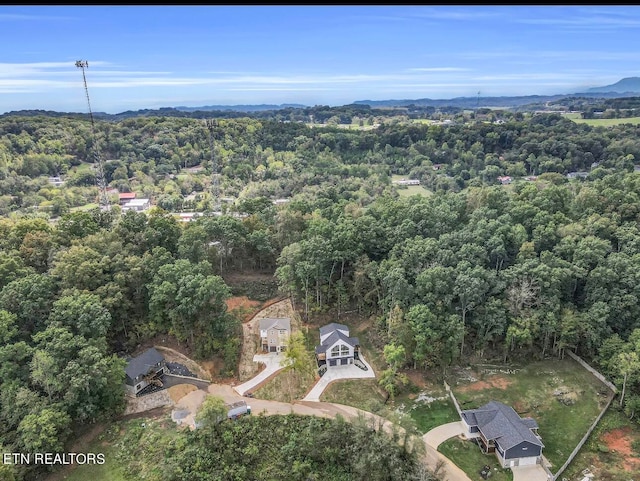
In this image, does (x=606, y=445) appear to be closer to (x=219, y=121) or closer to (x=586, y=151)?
(x=586, y=151)

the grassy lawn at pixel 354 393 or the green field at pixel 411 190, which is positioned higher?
the green field at pixel 411 190

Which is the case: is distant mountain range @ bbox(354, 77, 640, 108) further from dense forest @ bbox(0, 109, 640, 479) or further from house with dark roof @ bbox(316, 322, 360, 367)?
house with dark roof @ bbox(316, 322, 360, 367)

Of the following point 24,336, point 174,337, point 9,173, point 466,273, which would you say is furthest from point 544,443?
point 9,173

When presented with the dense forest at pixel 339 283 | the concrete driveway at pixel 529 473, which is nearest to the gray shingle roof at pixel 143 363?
the dense forest at pixel 339 283

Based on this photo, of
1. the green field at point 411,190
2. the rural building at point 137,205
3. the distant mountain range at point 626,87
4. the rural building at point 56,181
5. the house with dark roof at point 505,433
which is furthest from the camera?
the distant mountain range at point 626,87

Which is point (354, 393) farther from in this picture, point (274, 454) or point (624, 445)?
point (624, 445)

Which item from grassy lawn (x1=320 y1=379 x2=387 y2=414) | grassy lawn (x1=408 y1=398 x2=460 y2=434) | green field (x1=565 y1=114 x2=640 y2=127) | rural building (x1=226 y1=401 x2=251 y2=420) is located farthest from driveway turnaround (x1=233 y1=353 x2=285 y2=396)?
green field (x1=565 y1=114 x2=640 y2=127)

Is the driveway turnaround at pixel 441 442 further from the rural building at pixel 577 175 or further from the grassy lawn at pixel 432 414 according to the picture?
the rural building at pixel 577 175
